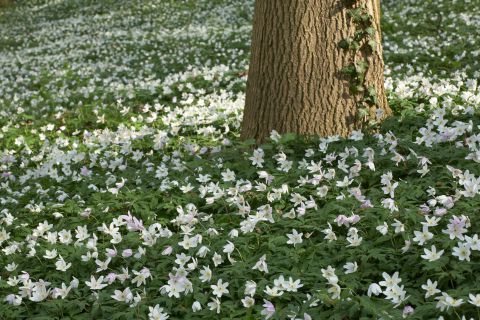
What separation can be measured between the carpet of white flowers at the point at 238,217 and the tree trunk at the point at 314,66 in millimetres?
276

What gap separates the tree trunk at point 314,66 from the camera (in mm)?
5621

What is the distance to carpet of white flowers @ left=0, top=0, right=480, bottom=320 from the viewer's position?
11.5 feet

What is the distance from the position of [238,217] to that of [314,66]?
6.17 ft

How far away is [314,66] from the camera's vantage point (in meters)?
5.63

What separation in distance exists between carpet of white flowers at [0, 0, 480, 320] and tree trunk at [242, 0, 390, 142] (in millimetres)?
276

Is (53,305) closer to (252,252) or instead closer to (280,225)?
(252,252)

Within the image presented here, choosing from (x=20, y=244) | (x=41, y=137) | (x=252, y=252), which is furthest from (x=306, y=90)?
(x=41, y=137)

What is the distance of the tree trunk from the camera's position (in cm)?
562

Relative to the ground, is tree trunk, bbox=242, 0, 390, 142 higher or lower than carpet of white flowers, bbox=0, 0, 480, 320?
higher

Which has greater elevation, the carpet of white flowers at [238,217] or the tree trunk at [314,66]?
the tree trunk at [314,66]

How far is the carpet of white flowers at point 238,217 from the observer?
352cm

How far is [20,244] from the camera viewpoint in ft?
15.5

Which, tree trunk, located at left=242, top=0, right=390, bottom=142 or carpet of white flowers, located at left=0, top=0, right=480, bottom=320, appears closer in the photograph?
carpet of white flowers, located at left=0, top=0, right=480, bottom=320

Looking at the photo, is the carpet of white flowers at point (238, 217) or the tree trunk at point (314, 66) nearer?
the carpet of white flowers at point (238, 217)
